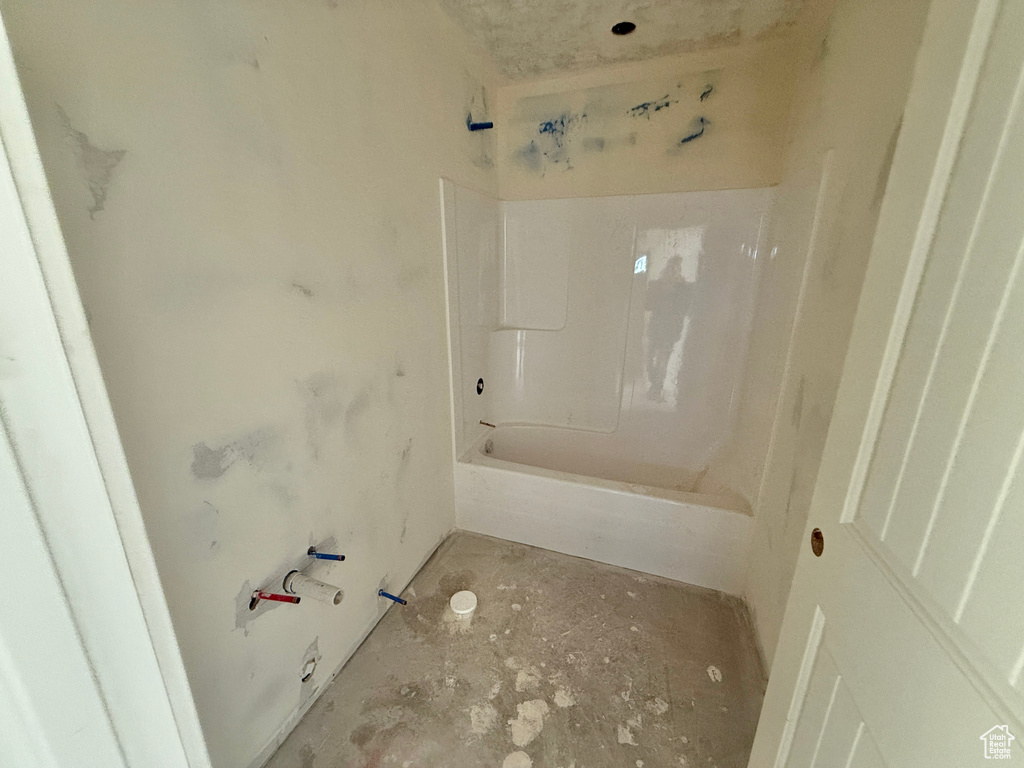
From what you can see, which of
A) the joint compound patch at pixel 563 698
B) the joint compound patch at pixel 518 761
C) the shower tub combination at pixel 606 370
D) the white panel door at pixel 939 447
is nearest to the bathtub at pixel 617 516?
the shower tub combination at pixel 606 370

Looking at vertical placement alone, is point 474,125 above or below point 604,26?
below

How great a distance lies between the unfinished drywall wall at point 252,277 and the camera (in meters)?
0.68

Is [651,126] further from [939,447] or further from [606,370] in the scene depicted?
[939,447]

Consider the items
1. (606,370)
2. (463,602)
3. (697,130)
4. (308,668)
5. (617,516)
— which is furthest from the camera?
(606,370)

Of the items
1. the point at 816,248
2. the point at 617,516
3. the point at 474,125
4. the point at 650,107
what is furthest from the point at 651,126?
the point at 617,516

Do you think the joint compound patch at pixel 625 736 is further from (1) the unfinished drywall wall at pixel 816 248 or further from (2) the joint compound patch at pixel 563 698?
(1) the unfinished drywall wall at pixel 816 248

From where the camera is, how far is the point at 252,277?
36.1 inches

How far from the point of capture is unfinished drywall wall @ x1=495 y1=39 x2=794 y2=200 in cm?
175

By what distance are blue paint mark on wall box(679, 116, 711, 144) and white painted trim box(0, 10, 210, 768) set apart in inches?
83.6

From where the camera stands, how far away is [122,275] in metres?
0.71

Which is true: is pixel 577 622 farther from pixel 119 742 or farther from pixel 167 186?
pixel 167 186

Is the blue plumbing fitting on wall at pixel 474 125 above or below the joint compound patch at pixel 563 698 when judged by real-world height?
above

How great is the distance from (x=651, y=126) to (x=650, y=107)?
0.26ft

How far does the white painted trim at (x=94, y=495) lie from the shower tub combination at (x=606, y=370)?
1.42 meters
